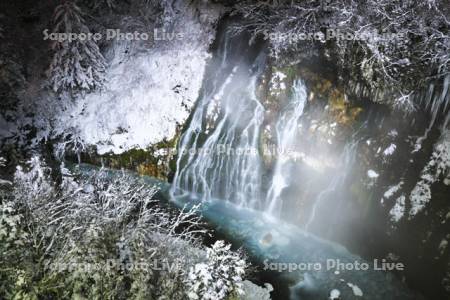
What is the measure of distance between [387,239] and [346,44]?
500 cm

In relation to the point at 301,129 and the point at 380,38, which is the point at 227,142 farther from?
the point at 380,38

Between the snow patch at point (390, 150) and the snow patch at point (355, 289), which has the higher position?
the snow patch at point (390, 150)

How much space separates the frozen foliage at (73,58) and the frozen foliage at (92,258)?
502cm

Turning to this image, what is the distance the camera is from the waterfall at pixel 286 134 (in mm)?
9312

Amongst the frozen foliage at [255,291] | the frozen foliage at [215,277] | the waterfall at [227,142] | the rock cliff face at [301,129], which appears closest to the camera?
the frozen foliage at [215,277]

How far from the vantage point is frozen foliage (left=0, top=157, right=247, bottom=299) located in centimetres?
555

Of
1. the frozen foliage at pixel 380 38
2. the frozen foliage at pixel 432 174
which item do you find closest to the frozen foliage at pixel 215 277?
the frozen foliage at pixel 432 174

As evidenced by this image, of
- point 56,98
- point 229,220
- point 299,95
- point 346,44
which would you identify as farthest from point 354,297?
point 56,98

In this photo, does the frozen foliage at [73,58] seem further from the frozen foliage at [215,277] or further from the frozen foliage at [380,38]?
the frozen foliage at [215,277]

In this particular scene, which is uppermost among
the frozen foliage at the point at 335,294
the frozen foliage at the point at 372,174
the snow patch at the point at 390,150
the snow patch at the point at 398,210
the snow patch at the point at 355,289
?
the snow patch at the point at 390,150

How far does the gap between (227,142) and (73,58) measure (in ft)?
18.3

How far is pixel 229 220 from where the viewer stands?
9.53 meters

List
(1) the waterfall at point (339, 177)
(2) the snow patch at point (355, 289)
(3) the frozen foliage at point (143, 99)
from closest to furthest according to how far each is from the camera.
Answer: (2) the snow patch at point (355, 289)
(1) the waterfall at point (339, 177)
(3) the frozen foliage at point (143, 99)

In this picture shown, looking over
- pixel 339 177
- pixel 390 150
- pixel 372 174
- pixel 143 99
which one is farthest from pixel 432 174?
pixel 143 99
